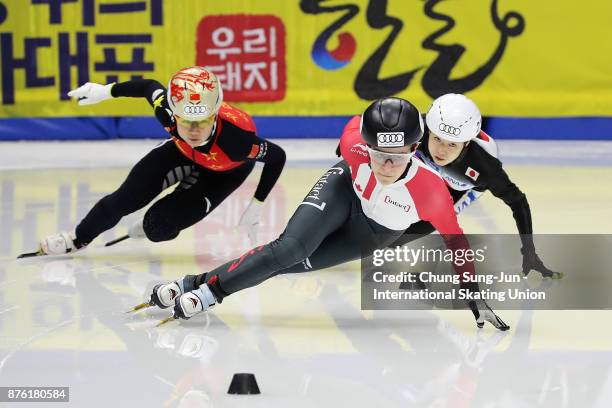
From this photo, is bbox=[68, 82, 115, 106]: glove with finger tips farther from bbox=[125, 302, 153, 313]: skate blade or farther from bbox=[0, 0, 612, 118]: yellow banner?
bbox=[0, 0, 612, 118]: yellow banner

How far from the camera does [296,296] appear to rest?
4.70m

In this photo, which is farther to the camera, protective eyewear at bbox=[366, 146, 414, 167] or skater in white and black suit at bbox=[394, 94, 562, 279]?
skater in white and black suit at bbox=[394, 94, 562, 279]

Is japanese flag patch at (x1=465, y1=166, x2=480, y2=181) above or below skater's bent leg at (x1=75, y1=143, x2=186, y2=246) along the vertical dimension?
above

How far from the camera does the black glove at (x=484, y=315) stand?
4.06m

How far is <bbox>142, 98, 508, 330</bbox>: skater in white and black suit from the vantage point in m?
3.87

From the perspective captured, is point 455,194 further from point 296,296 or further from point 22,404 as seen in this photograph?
point 22,404

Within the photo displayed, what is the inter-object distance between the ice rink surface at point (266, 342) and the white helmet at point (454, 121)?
2.56ft

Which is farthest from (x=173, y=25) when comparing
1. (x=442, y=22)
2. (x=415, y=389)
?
(x=415, y=389)

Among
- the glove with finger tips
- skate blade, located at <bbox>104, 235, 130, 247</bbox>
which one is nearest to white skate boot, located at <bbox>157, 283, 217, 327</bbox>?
the glove with finger tips

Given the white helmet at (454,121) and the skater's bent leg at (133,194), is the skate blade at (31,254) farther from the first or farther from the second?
the white helmet at (454,121)

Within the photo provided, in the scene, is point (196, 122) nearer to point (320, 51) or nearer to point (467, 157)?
point (467, 157)

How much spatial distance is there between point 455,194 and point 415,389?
1.91 m

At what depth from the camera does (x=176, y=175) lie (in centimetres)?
546

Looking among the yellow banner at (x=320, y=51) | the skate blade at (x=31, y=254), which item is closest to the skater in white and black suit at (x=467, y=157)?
the skate blade at (x=31, y=254)
